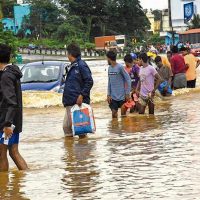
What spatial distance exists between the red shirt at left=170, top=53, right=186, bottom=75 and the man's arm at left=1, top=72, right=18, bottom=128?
13924 millimetres

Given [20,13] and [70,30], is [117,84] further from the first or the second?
[20,13]

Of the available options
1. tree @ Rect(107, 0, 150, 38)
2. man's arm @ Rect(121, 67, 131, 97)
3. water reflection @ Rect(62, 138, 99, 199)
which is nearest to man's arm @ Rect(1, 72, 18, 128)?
water reflection @ Rect(62, 138, 99, 199)

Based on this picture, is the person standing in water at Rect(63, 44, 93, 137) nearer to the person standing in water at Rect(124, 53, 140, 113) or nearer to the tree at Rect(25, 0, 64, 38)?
the person standing in water at Rect(124, 53, 140, 113)

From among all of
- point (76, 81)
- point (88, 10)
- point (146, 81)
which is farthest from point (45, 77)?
point (88, 10)

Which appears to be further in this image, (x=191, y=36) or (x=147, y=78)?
(x=191, y=36)

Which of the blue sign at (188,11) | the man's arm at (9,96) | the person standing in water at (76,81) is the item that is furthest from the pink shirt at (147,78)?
the blue sign at (188,11)

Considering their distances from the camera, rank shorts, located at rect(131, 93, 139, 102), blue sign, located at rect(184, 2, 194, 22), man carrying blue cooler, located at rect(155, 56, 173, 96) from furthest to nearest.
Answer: blue sign, located at rect(184, 2, 194, 22), man carrying blue cooler, located at rect(155, 56, 173, 96), shorts, located at rect(131, 93, 139, 102)

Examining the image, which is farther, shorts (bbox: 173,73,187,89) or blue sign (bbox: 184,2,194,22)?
blue sign (bbox: 184,2,194,22)

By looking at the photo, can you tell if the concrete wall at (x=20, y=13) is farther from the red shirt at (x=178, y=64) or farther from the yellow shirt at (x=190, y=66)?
the red shirt at (x=178, y=64)

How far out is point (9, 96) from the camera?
808 centimetres

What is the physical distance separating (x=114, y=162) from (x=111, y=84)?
5398mm

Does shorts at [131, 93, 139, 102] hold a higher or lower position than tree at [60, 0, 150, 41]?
lower

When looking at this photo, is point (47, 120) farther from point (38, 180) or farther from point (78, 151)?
point (38, 180)

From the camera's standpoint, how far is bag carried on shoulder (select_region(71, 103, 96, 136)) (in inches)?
455
